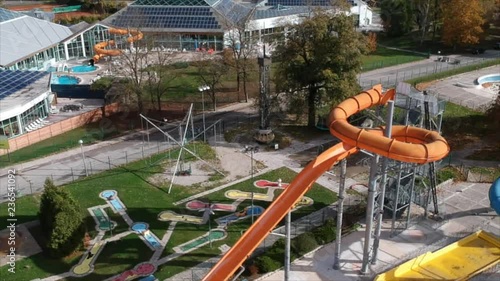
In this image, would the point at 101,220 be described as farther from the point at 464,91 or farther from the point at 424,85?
the point at 464,91

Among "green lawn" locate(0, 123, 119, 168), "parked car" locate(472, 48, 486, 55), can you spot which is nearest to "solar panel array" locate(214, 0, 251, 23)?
"green lawn" locate(0, 123, 119, 168)

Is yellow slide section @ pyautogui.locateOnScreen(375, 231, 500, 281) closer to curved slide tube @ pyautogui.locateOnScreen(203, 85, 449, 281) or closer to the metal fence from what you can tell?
curved slide tube @ pyautogui.locateOnScreen(203, 85, 449, 281)

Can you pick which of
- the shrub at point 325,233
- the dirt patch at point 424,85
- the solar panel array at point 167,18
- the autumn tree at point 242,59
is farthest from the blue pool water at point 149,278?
the solar panel array at point 167,18

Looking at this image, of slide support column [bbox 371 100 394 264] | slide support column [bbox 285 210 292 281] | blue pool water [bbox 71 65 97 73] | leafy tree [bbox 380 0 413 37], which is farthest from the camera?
leafy tree [bbox 380 0 413 37]

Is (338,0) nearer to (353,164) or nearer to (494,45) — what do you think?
(353,164)

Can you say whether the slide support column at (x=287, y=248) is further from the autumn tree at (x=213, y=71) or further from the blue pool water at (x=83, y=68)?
the blue pool water at (x=83, y=68)

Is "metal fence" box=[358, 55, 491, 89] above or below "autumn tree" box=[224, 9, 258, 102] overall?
below

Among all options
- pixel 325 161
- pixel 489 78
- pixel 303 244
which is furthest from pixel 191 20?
pixel 325 161

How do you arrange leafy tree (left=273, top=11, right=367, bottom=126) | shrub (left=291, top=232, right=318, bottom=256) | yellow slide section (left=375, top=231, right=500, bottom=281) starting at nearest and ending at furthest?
yellow slide section (left=375, top=231, right=500, bottom=281) < shrub (left=291, top=232, right=318, bottom=256) < leafy tree (left=273, top=11, right=367, bottom=126)
